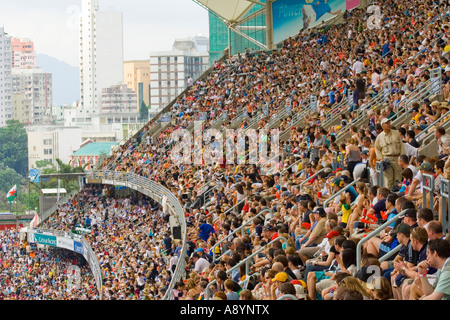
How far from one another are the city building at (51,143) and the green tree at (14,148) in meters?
4.56

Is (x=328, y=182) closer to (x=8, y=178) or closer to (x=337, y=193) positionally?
(x=337, y=193)

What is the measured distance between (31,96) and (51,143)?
23.6 meters

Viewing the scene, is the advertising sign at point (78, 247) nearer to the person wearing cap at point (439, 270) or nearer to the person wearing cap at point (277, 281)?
the person wearing cap at point (277, 281)

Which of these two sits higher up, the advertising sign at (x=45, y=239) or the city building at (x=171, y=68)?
the city building at (x=171, y=68)

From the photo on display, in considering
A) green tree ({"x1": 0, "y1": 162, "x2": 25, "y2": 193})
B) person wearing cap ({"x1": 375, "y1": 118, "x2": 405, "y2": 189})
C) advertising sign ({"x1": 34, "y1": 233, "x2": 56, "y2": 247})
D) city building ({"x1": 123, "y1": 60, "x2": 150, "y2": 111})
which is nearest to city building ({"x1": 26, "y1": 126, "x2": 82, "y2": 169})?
green tree ({"x1": 0, "y1": 162, "x2": 25, "y2": 193})

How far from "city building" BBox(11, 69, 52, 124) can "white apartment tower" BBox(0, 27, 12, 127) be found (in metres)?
4.20

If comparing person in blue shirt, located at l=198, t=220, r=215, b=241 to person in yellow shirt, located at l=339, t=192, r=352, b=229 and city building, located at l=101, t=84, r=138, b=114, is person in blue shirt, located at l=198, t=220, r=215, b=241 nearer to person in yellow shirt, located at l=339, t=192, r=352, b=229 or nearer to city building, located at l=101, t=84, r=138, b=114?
person in yellow shirt, located at l=339, t=192, r=352, b=229

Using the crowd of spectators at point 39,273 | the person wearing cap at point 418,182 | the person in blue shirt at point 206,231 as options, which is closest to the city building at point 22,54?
the crowd of spectators at point 39,273

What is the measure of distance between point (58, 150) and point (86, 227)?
79556 millimetres

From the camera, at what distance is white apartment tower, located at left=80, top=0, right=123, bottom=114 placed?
16762cm

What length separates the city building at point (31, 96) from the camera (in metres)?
109

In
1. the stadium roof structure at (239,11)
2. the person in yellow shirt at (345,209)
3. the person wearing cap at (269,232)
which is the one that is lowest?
the person wearing cap at (269,232)
